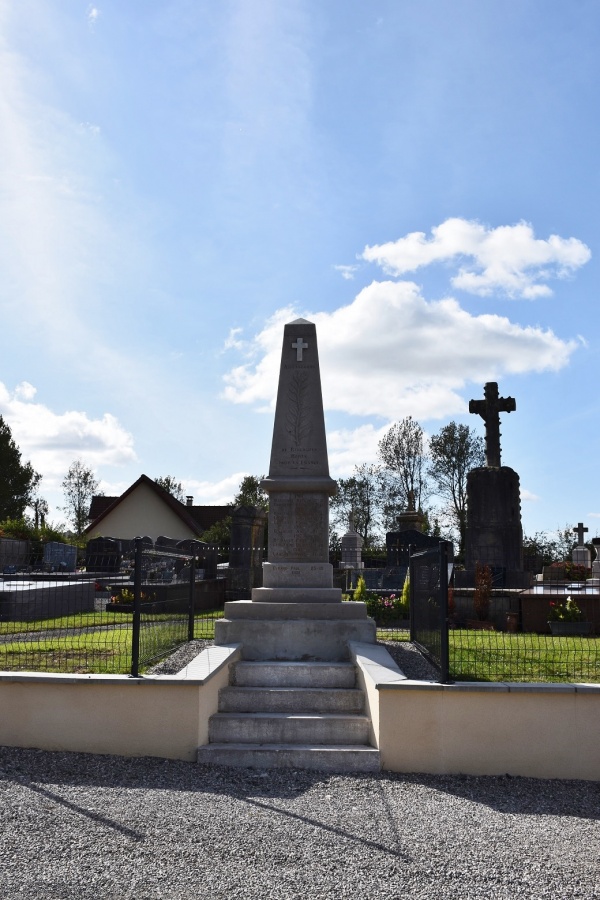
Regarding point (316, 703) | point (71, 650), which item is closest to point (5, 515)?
point (71, 650)

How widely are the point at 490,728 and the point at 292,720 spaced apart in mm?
1558

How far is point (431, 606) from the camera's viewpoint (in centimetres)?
659

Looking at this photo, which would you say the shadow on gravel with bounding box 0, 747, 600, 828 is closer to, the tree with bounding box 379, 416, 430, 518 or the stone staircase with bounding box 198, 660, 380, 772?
the stone staircase with bounding box 198, 660, 380, 772

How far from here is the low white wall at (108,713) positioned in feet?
18.1

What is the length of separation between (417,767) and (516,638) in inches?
165

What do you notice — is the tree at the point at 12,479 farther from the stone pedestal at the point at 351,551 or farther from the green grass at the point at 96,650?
the green grass at the point at 96,650

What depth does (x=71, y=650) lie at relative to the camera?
309 inches

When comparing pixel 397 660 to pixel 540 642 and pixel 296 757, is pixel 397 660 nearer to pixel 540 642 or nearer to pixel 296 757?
pixel 296 757

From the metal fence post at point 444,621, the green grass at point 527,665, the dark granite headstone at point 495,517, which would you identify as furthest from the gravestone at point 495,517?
the metal fence post at point 444,621

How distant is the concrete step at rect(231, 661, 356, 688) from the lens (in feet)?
21.5

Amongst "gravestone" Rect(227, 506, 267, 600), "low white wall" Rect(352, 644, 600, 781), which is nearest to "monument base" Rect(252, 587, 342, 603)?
"low white wall" Rect(352, 644, 600, 781)

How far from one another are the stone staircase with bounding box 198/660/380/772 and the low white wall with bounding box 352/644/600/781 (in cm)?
34

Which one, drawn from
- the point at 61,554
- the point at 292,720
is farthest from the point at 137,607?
the point at 61,554

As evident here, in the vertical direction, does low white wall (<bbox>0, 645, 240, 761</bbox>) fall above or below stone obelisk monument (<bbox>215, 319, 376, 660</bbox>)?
below
